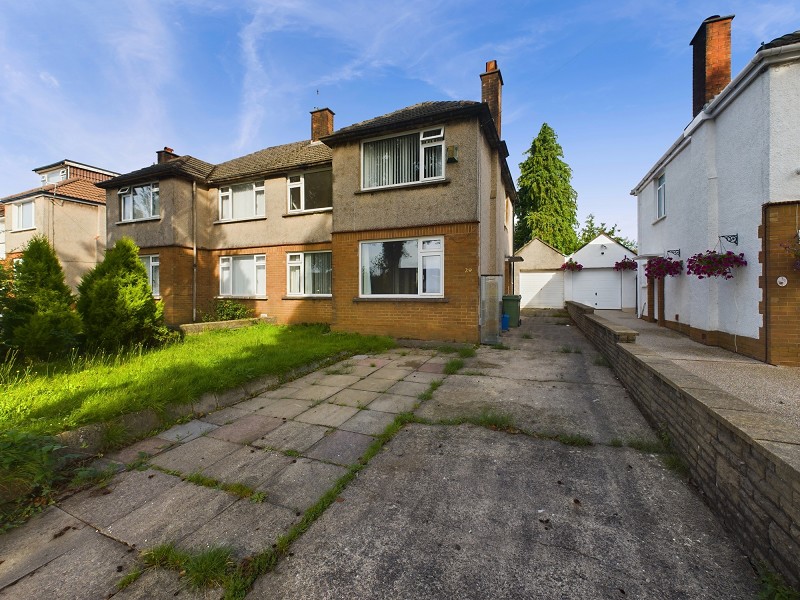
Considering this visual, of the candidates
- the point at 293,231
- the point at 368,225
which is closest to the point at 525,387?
the point at 368,225

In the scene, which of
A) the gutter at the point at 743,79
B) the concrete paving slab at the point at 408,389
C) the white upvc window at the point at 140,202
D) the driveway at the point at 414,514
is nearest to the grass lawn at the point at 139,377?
the driveway at the point at 414,514

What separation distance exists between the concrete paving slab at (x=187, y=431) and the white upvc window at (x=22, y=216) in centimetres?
2367

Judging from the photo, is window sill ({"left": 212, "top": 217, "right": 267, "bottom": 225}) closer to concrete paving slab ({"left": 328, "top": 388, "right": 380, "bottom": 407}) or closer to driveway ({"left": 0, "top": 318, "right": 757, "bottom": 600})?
concrete paving slab ({"left": 328, "top": 388, "right": 380, "bottom": 407})

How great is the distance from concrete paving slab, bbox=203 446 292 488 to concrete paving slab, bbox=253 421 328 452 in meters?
0.15

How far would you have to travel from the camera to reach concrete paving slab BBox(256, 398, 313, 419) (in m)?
4.61

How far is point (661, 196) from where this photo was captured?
11648 millimetres

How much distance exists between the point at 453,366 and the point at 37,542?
18.7 ft

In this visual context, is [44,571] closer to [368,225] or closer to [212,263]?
[368,225]

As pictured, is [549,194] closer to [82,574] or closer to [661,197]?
[661,197]

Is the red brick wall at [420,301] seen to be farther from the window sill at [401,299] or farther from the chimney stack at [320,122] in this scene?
the chimney stack at [320,122]

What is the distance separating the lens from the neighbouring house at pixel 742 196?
230 inches

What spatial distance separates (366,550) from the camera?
2221 mm

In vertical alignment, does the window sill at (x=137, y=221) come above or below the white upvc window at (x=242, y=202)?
below

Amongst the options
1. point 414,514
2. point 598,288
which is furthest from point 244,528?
point 598,288
